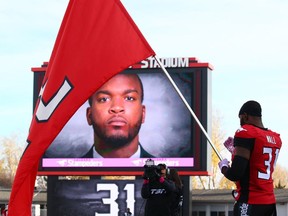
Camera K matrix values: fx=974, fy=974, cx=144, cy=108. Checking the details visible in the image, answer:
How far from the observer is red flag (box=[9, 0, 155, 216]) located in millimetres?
10922

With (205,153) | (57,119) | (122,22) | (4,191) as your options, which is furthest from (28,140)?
(4,191)

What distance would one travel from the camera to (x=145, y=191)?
13.9 m

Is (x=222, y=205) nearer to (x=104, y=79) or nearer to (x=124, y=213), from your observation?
(x=124, y=213)

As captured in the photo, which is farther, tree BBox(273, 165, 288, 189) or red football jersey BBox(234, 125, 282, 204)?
tree BBox(273, 165, 288, 189)

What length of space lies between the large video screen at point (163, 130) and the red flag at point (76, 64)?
2179cm

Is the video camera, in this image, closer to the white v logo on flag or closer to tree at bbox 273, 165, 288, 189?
the white v logo on flag

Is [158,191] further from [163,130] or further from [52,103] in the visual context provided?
[163,130]

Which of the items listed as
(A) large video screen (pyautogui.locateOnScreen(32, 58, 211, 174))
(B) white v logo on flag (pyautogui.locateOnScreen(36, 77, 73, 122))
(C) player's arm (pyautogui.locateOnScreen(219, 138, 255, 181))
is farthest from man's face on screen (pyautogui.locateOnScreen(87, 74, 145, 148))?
(C) player's arm (pyautogui.locateOnScreen(219, 138, 255, 181))

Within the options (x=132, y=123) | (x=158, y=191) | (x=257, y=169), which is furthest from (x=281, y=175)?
(x=257, y=169)

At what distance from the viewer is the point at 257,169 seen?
7871 mm

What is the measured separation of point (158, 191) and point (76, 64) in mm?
3145

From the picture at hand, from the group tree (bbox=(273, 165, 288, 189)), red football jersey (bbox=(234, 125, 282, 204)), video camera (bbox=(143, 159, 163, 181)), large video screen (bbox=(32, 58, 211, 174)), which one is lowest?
red football jersey (bbox=(234, 125, 282, 204))

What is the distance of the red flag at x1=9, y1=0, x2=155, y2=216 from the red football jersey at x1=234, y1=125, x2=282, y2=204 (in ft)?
11.7

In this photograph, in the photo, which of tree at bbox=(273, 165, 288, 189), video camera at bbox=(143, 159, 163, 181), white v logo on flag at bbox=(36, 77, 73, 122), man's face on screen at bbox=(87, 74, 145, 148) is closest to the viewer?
white v logo on flag at bbox=(36, 77, 73, 122)
